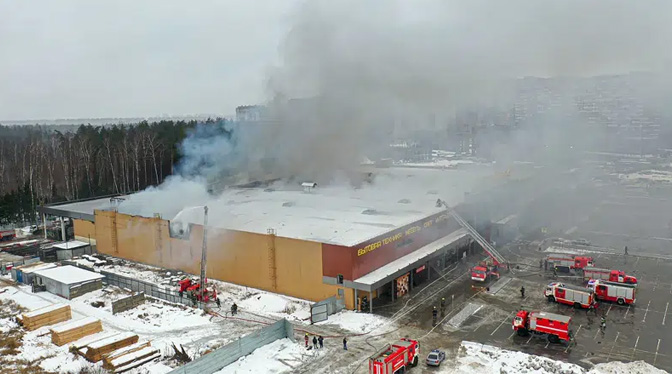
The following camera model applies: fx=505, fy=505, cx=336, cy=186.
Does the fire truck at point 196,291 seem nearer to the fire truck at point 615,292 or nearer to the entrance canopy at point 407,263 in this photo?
the entrance canopy at point 407,263

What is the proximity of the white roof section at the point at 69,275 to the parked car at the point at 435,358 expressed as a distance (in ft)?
62.4

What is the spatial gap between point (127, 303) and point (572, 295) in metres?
20.9

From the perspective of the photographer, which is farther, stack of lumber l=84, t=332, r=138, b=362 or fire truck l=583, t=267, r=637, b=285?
fire truck l=583, t=267, r=637, b=285

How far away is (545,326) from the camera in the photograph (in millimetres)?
19344

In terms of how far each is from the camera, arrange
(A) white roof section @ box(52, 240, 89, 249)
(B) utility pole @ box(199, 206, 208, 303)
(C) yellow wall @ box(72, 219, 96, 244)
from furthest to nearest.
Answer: (C) yellow wall @ box(72, 219, 96, 244)
(A) white roof section @ box(52, 240, 89, 249)
(B) utility pole @ box(199, 206, 208, 303)

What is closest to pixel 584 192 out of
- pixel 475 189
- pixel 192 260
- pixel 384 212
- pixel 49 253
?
pixel 475 189

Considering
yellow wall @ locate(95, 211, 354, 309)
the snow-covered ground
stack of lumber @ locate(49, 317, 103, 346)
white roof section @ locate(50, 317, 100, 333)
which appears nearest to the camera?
the snow-covered ground

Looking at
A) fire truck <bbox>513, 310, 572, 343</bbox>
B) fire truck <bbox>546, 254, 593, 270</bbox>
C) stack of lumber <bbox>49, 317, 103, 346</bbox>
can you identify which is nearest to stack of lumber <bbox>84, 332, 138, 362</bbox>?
stack of lumber <bbox>49, 317, 103, 346</bbox>

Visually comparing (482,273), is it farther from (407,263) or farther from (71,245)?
(71,245)

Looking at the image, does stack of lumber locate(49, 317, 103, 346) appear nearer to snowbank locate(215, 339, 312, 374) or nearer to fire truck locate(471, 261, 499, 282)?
snowbank locate(215, 339, 312, 374)

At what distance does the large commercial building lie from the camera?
24500 mm

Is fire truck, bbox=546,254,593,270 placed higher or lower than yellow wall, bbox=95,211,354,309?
lower

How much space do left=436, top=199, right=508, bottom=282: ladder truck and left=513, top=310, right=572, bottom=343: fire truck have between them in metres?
6.84

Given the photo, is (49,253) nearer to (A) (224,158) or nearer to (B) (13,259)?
(B) (13,259)
